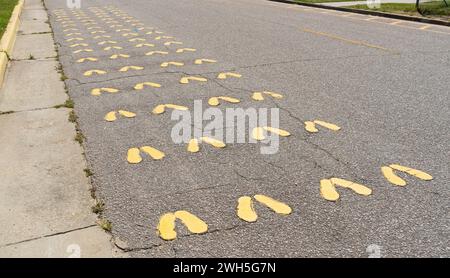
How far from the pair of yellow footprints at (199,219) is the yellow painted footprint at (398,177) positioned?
96 centimetres

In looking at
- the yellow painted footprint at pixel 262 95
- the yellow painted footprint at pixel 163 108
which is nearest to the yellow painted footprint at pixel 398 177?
the yellow painted footprint at pixel 262 95

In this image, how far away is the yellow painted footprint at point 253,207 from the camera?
3027mm

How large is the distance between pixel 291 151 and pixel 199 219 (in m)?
1.36

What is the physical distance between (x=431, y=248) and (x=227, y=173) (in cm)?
161

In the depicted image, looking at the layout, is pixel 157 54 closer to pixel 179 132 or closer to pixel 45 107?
pixel 45 107

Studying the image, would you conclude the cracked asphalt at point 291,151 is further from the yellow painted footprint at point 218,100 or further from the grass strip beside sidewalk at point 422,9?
the grass strip beside sidewalk at point 422,9

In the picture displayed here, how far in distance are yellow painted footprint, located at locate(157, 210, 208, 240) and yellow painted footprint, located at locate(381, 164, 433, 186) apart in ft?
5.18

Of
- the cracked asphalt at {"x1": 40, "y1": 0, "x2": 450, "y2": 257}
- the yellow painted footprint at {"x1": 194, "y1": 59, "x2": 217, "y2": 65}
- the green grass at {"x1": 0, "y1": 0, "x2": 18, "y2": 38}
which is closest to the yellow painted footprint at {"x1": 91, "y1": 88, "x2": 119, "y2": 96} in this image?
the cracked asphalt at {"x1": 40, "y1": 0, "x2": 450, "y2": 257}

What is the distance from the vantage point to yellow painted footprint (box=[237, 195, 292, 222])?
3.03m

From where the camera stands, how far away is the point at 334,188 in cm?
336

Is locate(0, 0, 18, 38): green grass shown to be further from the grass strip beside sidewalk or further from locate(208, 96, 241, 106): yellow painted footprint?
the grass strip beside sidewalk

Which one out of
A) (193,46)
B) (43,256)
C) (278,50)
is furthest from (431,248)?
(193,46)

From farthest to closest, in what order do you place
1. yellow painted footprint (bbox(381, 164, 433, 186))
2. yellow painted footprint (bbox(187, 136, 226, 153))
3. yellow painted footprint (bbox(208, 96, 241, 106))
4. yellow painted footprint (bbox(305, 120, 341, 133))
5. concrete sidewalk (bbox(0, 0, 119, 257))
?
yellow painted footprint (bbox(208, 96, 241, 106)), yellow painted footprint (bbox(305, 120, 341, 133)), yellow painted footprint (bbox(187, 136, 226, 153)), yellow painted footprint (bbox(381, 164, 433, 186)), concrete sidewalk (bbox(0, 0, 119, 257))
